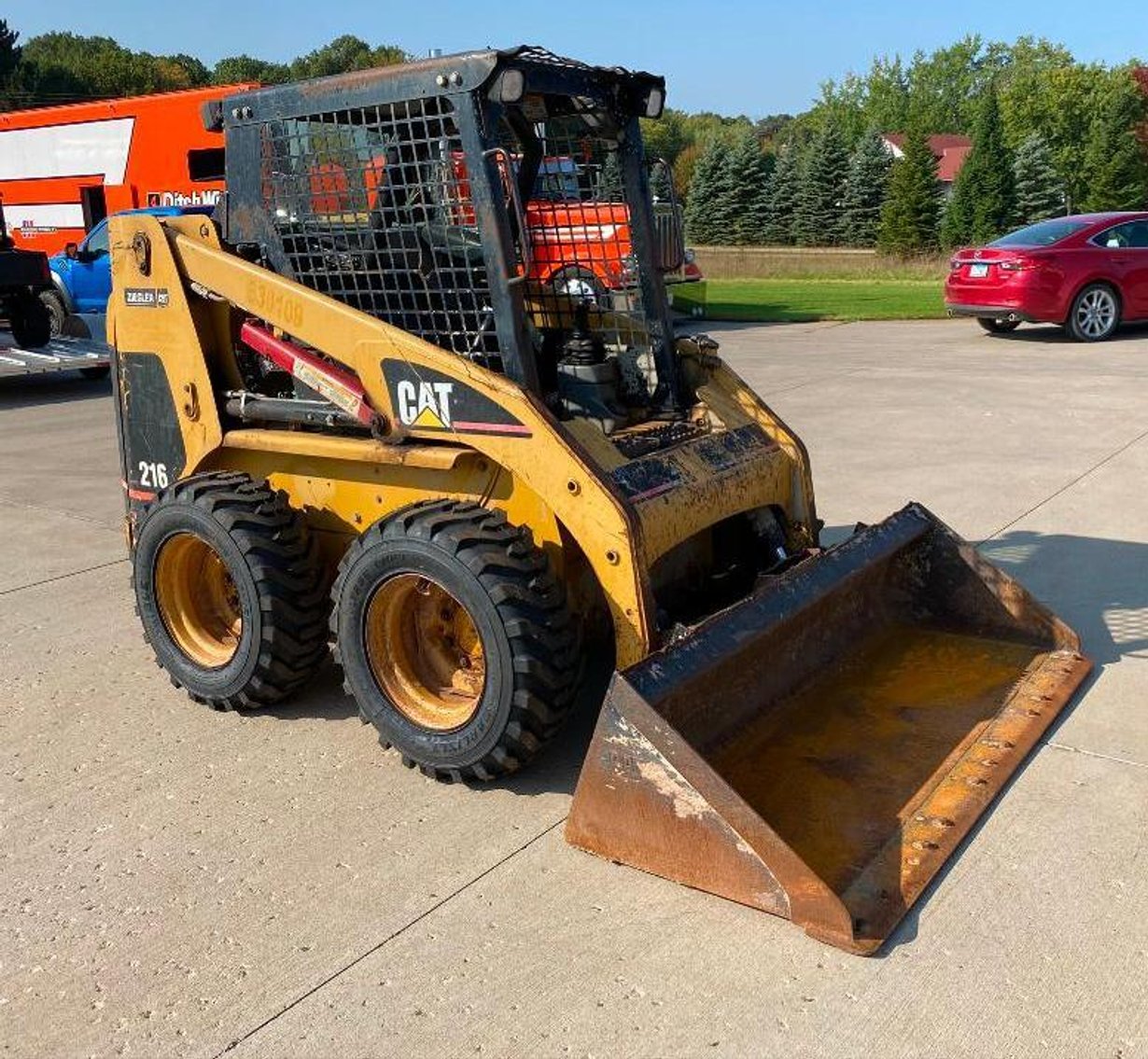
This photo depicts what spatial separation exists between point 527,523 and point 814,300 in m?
20.2

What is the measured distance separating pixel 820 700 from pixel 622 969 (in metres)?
1.54

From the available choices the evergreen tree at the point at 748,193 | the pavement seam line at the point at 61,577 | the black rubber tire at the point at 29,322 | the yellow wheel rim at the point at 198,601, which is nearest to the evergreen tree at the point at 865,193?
the evergreen tree at the point at 748,193

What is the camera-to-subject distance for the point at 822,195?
41281mm

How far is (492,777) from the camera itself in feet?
12.8

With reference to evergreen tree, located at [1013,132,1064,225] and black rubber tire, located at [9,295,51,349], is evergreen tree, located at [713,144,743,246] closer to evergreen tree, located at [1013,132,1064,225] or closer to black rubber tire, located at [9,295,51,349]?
evergreen tree, located at [1013,132,1064,225]

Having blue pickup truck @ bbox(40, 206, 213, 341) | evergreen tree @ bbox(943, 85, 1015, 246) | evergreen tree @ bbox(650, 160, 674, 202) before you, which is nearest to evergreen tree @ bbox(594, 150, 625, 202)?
evergreen tree @ bbox(650, 160, 674, 202)

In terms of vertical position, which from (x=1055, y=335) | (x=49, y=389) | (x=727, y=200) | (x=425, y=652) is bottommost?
(x=425, y=652)

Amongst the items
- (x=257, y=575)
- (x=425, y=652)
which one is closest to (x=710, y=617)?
(x=425, y=652)

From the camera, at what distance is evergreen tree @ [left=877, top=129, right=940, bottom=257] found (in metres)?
37.6

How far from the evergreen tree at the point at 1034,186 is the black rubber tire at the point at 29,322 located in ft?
104

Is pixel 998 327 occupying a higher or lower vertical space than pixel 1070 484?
higher

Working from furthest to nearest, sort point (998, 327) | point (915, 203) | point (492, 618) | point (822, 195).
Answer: point (822, 195), point (915, 203), point (998, 327), point (492, 618)

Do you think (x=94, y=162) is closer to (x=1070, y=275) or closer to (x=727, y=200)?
(x=1070, y=275)

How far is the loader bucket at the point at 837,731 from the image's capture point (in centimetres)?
324
